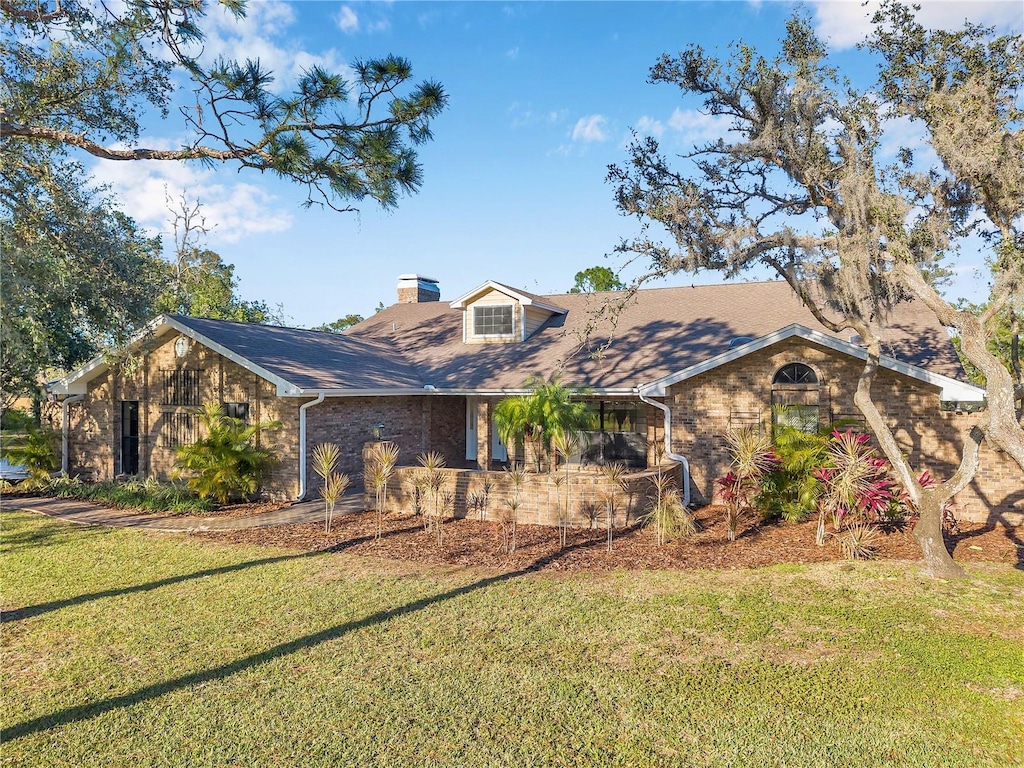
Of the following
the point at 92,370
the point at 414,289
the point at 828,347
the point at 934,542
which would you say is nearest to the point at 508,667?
the point at 934,542

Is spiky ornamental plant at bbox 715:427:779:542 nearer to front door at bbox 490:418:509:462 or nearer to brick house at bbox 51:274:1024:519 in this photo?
brick house at bbox 51:274:1024:519

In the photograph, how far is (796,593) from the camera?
797 centimetres

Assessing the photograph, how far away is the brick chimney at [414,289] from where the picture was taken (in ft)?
83.7

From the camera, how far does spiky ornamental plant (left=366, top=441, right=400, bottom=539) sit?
39.0 feet

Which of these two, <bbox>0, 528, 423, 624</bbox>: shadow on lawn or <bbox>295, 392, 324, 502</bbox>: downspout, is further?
<bbox>295, 392, 324, 502</bbox>: downspout

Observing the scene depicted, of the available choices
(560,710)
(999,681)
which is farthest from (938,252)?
(560,710)

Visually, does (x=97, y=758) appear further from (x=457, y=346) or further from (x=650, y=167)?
(x=457, y=346)

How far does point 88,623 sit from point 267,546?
11.5 ft

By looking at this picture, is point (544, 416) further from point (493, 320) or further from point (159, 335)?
point (159, 335)

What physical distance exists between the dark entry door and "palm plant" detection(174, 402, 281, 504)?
3.69 metres

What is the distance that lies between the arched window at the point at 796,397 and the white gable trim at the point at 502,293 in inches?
317

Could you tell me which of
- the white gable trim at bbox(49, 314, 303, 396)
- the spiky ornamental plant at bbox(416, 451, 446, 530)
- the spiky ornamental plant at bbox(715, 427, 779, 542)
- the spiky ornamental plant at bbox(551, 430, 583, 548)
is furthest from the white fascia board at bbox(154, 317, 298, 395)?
the spiky ornamental plant at bbox(715, 427, 779, 542)

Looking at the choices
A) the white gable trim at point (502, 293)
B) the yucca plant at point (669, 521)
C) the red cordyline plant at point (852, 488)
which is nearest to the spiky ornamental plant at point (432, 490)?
the yucca plant at point (669, 521)

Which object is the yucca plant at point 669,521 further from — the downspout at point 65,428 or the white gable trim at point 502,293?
the downspout at point 65,428
